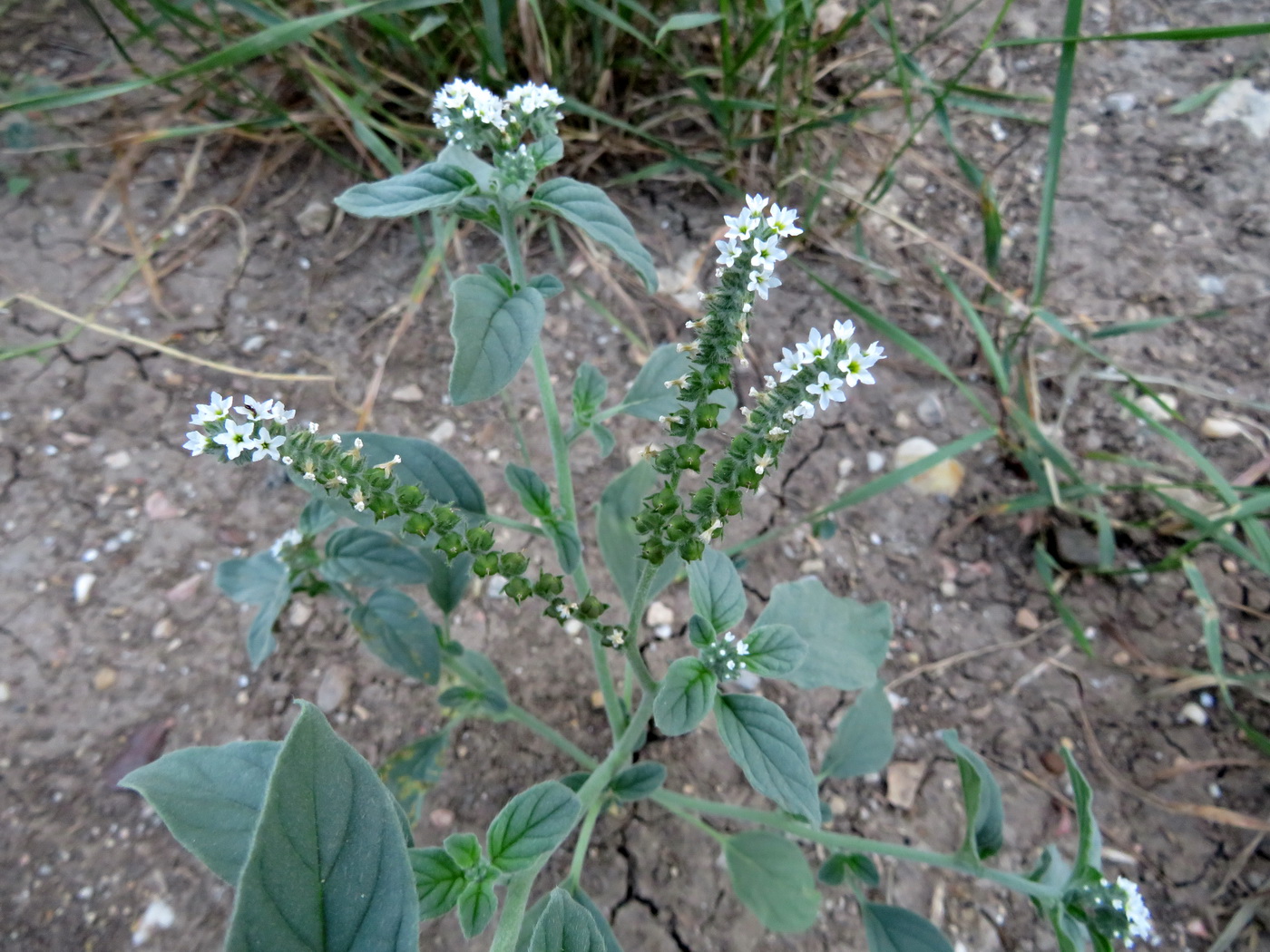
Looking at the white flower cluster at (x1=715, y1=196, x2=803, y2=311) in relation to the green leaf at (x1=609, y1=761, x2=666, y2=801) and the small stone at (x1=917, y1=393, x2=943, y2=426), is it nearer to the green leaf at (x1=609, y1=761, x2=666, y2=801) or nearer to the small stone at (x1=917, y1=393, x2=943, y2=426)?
the green leaf at (x1=609, y1=761, x2=666, y2=801)

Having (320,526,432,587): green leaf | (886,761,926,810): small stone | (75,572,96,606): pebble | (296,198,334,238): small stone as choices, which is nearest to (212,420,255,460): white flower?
(320,526,432,587): green leaf

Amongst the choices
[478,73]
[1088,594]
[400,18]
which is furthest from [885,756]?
[400,18]

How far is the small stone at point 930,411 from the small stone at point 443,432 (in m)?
1.42

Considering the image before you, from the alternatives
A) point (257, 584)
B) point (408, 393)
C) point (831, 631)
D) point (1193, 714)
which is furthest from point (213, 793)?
point (1193, 714)

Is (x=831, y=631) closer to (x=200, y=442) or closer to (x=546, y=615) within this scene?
(x=546, y=615)

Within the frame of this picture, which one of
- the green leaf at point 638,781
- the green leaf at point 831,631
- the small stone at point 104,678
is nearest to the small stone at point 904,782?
the green leaf at point 831,631

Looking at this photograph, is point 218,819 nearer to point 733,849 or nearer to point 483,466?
point 733,849

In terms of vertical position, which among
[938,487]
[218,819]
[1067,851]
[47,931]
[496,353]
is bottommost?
[1067,851]

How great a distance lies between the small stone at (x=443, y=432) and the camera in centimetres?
252

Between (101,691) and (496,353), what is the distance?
1545mm

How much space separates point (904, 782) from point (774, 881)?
51 cm

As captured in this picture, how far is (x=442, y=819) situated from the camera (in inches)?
80.5

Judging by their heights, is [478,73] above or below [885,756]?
above

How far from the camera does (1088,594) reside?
7.82 ft
